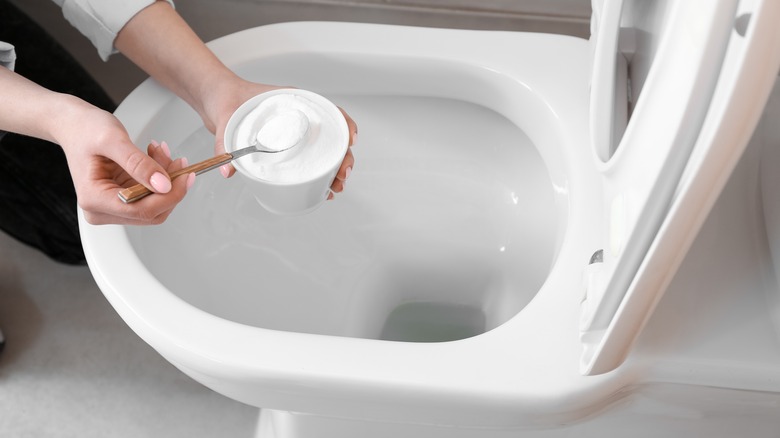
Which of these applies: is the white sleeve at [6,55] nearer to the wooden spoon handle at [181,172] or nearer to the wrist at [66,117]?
the wrist at [66,117]

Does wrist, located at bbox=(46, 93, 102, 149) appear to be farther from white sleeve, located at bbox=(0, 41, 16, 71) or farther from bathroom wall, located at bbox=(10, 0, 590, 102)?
bathroom wall, located at bbox=(10, 0, 590, 102)

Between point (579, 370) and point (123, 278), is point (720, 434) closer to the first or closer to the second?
point (579, 370)

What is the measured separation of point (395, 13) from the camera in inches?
35.0

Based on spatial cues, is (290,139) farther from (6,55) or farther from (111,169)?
(6,55)

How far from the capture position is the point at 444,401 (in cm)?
50

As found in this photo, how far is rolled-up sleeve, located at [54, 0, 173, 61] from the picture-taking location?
0.64 m

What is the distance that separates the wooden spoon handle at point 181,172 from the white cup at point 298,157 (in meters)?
0.03

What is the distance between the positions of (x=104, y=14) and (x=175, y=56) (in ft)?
0.23

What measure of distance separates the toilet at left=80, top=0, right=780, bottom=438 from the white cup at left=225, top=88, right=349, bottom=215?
10 cm

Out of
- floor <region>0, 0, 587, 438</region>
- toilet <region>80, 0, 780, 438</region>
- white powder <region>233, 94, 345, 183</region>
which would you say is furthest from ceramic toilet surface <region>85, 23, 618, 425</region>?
floor <region>0, 0, 587, 438</region>

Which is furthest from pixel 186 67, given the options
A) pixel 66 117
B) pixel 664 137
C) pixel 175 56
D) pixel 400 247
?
pixel 664 137

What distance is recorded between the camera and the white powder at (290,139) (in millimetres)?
560

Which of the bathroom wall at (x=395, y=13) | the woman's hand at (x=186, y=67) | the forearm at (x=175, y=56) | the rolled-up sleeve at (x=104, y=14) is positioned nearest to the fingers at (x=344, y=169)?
the woman's hand at (x=186, y=67)

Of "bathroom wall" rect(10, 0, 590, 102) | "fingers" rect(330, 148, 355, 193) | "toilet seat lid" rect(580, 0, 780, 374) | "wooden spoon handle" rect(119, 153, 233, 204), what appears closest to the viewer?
"toilet seat lid" rect(580, 0, 780, 374)
